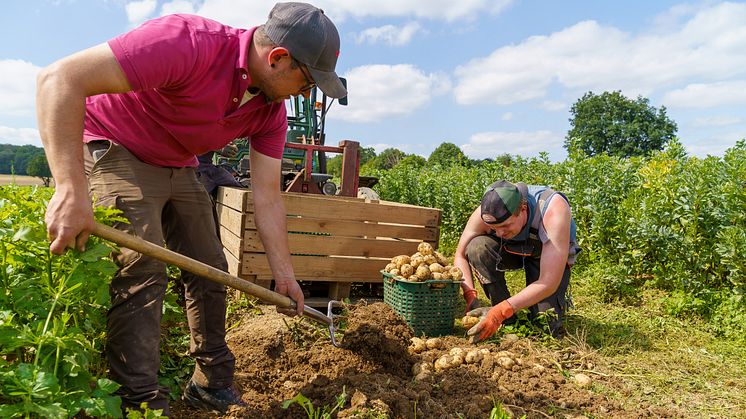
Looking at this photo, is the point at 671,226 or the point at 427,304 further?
the point at 671,226

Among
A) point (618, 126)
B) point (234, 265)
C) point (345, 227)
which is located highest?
point (618, 126)

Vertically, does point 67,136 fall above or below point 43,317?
above

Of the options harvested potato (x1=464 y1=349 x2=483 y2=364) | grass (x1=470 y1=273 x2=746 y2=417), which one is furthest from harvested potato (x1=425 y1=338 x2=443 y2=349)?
grass (x1=470 y1=273 x2=746 y2=417)

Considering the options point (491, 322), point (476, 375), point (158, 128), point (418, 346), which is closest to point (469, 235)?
point (491, 322)

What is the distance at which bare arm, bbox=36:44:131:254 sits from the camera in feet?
5.62

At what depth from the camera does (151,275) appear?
84.3 inches

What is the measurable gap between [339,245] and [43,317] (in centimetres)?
280

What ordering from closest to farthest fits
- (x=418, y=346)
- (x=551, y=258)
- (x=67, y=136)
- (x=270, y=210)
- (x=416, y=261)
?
(x=67, y=136), (x=270, y=210), (x=418, y=346), (x=551, y=258), (x=416, y=261)

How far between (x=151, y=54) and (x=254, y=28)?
20.4 inches

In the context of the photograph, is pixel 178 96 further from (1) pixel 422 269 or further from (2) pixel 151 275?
(1) pixel 422 269

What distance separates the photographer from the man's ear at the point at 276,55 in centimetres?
214

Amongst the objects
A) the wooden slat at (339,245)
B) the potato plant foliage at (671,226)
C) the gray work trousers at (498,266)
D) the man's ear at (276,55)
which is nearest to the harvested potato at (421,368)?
the gray work trousers at (498,266)

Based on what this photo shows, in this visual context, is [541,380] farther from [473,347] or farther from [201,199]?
[201,199]

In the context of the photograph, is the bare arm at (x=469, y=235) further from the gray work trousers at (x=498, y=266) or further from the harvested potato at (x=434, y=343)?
the harvested potato at (x=434, y=343)
